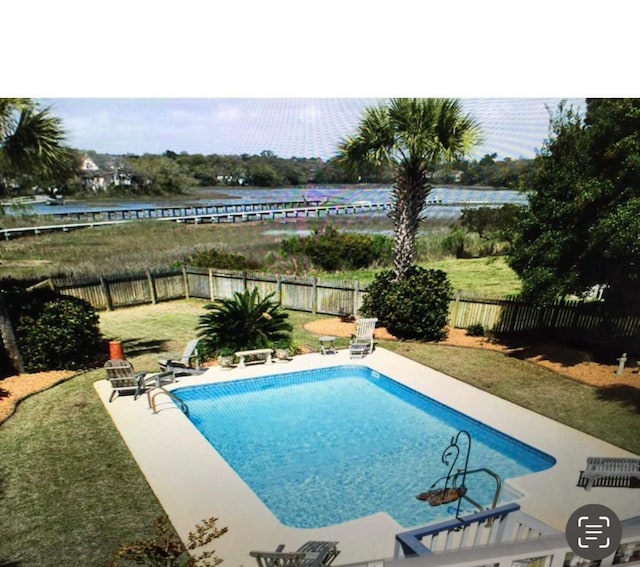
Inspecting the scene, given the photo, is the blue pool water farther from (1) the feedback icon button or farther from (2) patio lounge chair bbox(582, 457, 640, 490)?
(1) the feedback icon button

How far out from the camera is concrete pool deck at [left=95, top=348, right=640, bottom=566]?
136 inches

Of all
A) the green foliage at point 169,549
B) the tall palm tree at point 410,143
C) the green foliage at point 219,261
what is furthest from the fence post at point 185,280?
the green foliage at point 169,549

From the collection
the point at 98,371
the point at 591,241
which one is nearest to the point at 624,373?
the point at 591,241

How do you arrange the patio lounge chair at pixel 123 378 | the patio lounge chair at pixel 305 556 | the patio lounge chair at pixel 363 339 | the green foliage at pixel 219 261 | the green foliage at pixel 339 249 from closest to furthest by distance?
the patio lounge chair at pixel 305 556 → the patio lounge chair at pixel 123 378 → the green foliage at pixel 219 261 → the green foliage at pixel 339 249 → the patio lounge chair at pixel 363 339

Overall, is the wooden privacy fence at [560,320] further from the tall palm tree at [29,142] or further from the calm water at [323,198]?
the tall palm tree at [29,142]

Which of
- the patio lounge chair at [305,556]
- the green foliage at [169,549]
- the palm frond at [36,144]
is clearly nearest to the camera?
the patio lounge chair at [305,556]

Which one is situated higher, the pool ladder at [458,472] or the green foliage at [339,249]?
the green foliage at [339,249]

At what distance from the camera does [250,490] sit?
4047 mm

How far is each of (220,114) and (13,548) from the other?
167 inches

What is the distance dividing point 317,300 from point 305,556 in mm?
5190

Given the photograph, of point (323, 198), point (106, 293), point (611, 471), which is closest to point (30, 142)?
point (106, 293)

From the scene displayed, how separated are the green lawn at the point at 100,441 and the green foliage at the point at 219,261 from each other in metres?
0.85

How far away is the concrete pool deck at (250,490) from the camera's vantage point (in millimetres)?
3449
